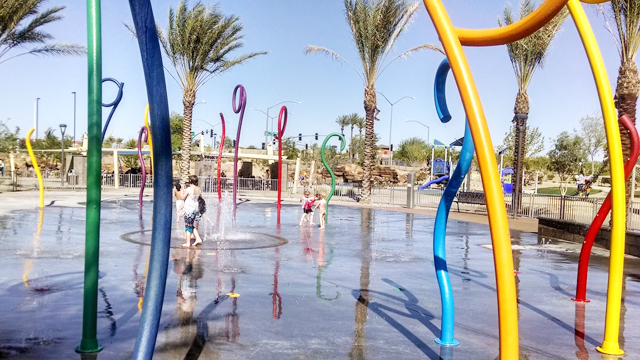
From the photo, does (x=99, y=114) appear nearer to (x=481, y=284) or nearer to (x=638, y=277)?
(x=481, y=284)

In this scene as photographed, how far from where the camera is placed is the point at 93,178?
5.05m

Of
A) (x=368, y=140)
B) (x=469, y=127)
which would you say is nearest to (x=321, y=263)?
(x=469, y=127)

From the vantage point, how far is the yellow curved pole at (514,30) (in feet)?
12.1

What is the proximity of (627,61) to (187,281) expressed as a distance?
560 inches

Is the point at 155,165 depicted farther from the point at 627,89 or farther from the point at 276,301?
the point at 627,89

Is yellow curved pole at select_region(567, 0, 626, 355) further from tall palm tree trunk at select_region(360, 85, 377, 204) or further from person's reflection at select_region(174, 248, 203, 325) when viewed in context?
tall palm tree trunk at select_region(360, 85, 377, 204)

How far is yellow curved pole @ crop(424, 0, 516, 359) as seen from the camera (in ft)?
12.1

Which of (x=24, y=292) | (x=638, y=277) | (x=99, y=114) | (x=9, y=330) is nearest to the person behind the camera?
(x=99, y=114)

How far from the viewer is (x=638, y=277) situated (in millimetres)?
10344

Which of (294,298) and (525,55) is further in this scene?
(525,55)

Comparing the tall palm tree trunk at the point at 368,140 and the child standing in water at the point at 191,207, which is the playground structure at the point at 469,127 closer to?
the child standing in water at the point at 191,207

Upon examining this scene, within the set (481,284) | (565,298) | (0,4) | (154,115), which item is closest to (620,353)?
(565,298)

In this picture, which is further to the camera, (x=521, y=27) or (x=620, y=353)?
(x=620, y=353)

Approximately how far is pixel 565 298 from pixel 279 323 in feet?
15.0
